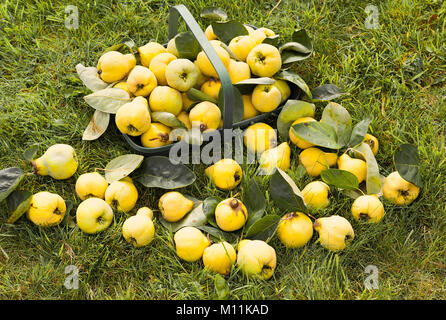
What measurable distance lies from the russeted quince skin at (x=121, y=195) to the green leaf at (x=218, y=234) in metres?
0.37

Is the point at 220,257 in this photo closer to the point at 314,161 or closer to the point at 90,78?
the point at 314,161

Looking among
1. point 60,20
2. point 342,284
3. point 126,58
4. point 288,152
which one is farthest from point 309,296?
point 60,20

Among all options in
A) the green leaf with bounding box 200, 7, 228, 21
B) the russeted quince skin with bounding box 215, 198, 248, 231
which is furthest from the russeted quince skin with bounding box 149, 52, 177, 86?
the russeted quince skin with bounding box 215, 198, 248, 231

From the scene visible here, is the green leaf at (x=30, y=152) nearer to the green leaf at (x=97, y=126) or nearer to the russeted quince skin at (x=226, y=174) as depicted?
the green leaf at (x=97, y=126)

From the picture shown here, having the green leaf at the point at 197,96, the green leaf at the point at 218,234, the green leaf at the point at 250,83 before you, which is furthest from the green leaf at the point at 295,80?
the green leaf at the point at 218,234

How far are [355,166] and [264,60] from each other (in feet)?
2.39

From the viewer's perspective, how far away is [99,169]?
251cm

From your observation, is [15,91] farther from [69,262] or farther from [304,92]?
[304,92]

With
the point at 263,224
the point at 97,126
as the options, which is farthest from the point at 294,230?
the point at 97,126

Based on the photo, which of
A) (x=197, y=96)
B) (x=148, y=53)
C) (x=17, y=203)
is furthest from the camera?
(x=148, y=53)

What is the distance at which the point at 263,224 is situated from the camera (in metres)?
2.20

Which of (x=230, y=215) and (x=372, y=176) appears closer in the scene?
(x=230, y=215)

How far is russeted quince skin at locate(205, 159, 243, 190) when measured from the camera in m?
2.39

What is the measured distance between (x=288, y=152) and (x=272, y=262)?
0.63 meters
